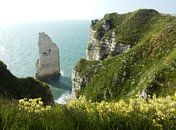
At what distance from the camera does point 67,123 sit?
955cm

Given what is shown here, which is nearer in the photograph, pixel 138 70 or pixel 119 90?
pixel 119 90

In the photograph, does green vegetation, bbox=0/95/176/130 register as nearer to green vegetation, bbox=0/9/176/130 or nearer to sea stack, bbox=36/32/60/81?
green vegetation, bbox=0/9/176/130

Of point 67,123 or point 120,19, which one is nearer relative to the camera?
point 67,123

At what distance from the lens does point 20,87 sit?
57688 mm

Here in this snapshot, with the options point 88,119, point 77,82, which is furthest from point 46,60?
point 88,119

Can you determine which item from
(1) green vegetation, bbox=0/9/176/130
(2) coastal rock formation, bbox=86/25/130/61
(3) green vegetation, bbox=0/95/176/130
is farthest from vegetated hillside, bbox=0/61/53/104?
(2) coastal rock formation, bbox=86/25/130/61

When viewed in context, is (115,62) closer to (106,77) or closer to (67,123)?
(106,77)

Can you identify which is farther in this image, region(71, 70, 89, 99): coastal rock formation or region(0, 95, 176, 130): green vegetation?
region(71, 70, 89, 99): coastal rock formation

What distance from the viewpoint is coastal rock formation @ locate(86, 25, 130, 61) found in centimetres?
11169

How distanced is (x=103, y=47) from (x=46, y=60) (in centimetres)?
3056

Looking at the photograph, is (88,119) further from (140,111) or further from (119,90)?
(119,90)

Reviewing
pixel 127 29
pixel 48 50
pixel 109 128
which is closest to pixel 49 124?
pixel 109 128

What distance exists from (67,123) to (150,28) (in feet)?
333

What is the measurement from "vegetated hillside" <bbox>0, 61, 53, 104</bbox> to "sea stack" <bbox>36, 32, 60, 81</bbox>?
3055 inches
